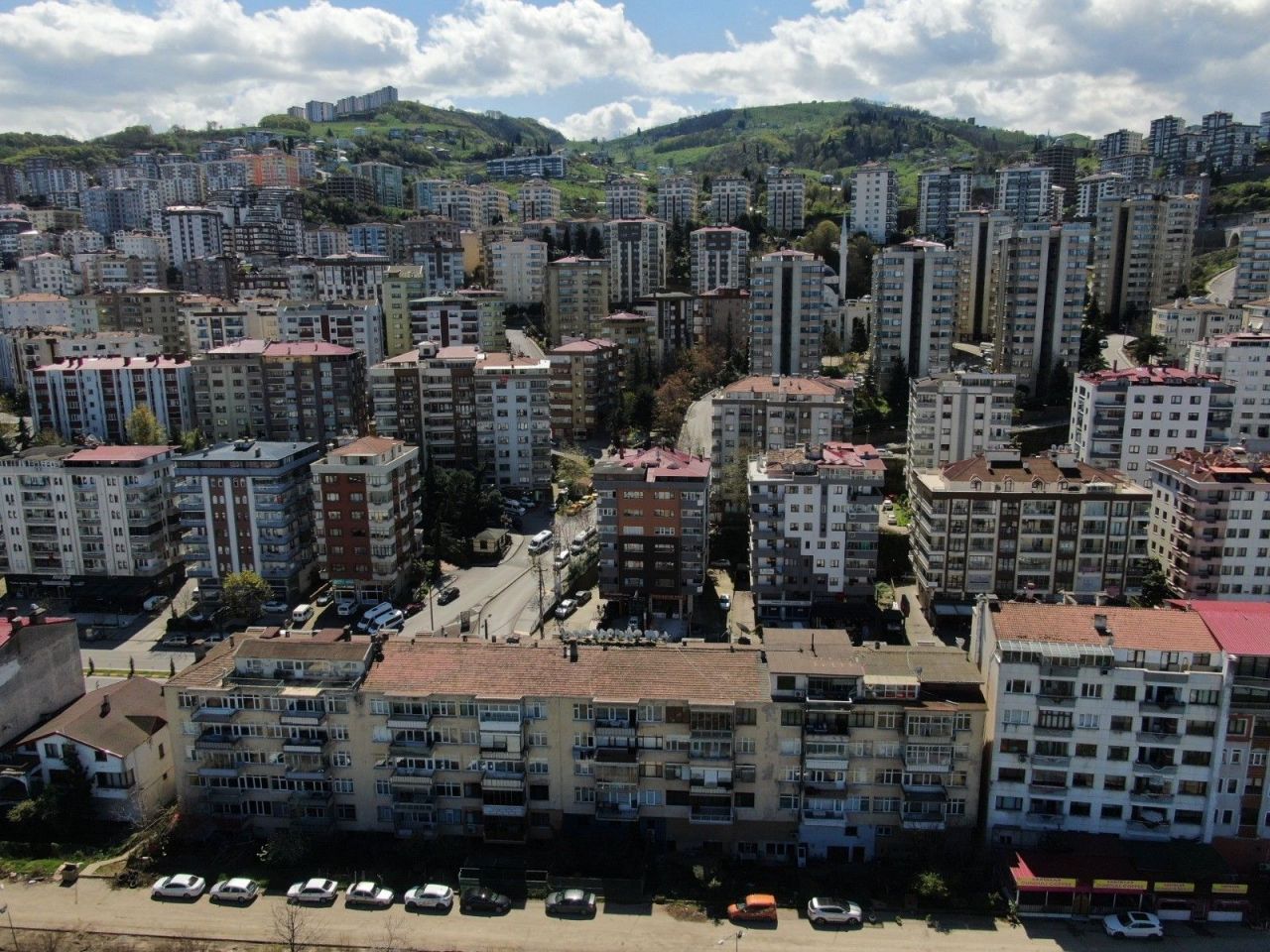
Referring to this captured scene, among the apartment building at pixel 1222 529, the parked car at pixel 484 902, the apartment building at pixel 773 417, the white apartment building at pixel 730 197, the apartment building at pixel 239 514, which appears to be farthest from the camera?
the white apartment building at pixel 730 197

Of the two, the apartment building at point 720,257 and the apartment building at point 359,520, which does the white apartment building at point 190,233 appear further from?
the apartment building at point 359,520

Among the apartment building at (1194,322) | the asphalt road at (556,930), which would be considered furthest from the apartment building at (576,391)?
the asphalt road at (556,930)

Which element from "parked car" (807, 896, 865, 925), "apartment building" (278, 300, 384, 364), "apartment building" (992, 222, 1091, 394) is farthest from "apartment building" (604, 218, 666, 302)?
"parked car" (807, 896, 865, 925)

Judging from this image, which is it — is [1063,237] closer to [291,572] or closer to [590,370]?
[590,370]

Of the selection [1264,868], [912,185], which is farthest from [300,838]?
[912,185]

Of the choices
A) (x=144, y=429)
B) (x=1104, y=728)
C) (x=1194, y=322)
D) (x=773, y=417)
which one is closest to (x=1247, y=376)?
(x=1194, y=322)
